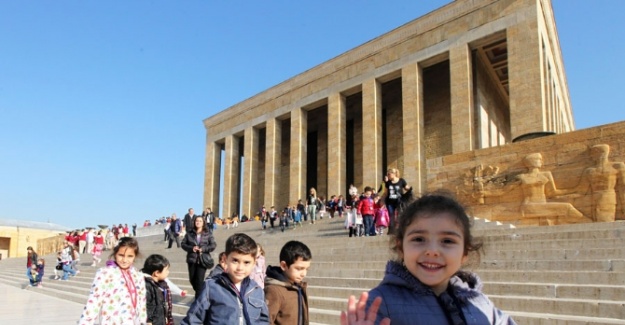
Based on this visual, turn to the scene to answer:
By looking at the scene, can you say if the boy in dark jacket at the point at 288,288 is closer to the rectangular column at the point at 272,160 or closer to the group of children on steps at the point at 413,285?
the group of children on steps at the point at 413,285

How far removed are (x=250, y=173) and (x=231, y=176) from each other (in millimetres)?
2252

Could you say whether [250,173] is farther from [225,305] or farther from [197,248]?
[225,305]

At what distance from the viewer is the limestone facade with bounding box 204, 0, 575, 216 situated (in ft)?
67.5

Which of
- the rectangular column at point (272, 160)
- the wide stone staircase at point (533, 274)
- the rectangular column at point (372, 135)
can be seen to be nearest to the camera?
the wide stone staircase at point (533, 274)

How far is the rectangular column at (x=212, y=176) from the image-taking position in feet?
114

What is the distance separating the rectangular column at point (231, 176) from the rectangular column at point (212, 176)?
103cm

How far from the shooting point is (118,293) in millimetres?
3695

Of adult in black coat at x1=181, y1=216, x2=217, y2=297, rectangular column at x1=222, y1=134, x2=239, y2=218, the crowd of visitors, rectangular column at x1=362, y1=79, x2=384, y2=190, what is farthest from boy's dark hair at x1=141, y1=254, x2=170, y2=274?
rectangular column at x1=222, y1=134, x2=239, y2=218

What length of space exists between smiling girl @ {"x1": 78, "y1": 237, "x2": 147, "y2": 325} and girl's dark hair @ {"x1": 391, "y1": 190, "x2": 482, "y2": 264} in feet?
8.64

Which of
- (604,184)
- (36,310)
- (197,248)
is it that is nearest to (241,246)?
(197,248)

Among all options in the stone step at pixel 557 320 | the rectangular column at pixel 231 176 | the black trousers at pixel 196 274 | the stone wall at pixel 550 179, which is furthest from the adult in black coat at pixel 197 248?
the rectangular column at pixel 231 176

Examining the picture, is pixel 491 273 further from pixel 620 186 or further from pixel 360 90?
pixel 360 90

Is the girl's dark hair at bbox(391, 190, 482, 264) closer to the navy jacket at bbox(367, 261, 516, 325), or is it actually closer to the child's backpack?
the navy jacket at bbox(367, 261, 516, 325)

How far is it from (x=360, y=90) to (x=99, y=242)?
15.5 meters
